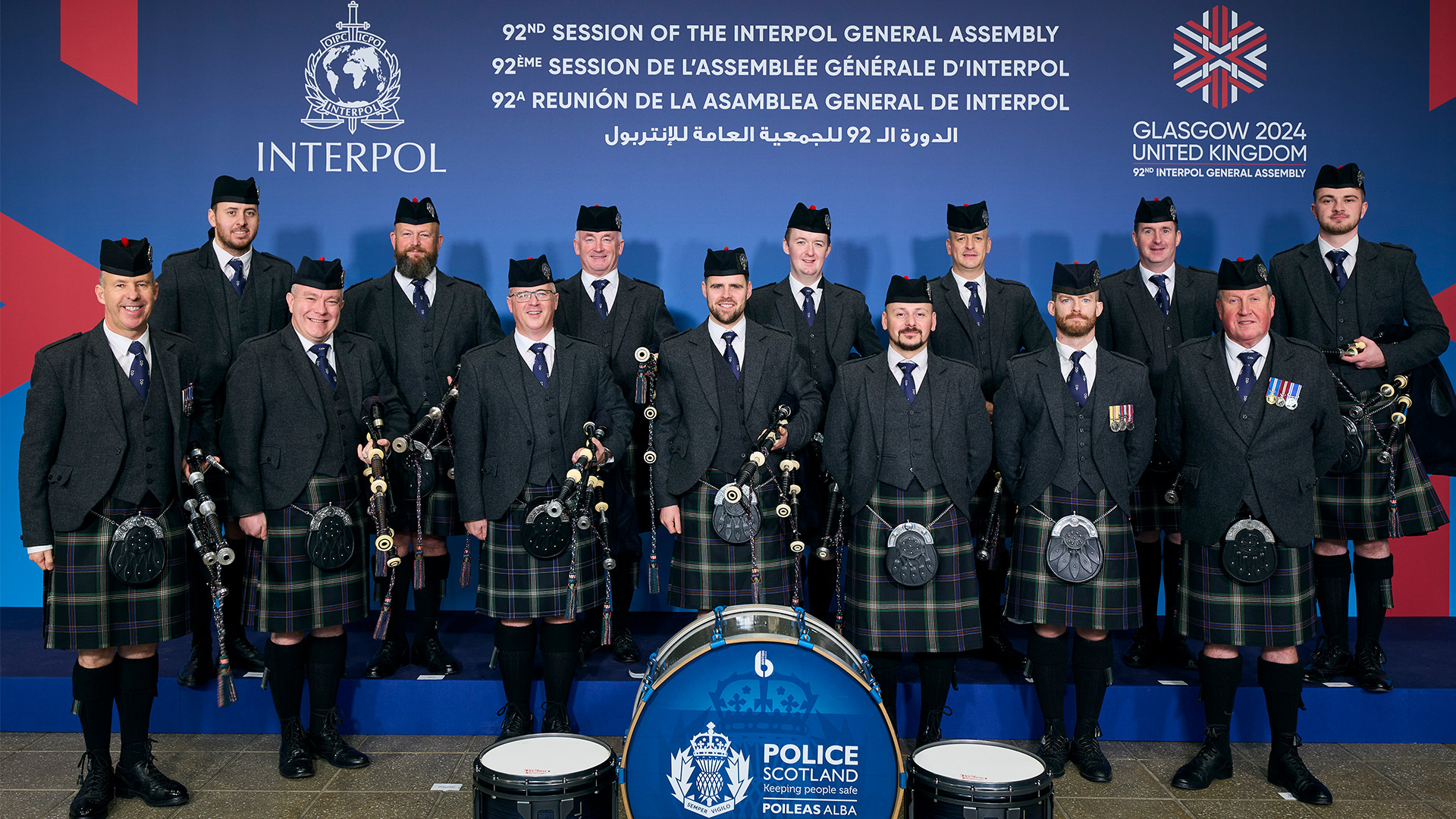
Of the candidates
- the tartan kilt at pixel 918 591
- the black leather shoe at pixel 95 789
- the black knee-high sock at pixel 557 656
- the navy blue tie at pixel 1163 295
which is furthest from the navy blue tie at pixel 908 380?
the black leather shoe at pixel 95 789

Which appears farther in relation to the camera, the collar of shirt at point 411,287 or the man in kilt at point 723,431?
the collar of shirt at point 411,287

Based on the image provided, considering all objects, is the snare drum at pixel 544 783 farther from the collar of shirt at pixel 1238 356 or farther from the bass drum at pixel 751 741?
the collar of shirt at pixel 1238 356

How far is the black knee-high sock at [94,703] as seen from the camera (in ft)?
11.4

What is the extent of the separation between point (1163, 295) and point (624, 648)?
2.81 metres

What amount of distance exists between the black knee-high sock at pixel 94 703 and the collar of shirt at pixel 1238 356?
407cm

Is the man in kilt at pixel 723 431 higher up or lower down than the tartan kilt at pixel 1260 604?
higher up

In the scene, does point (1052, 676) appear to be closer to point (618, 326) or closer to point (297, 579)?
point (618, 326)

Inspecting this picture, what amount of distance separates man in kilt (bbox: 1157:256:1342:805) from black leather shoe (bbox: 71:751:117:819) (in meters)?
3.73

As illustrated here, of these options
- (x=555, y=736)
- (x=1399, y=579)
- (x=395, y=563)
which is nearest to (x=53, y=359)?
(x=395, y=563)

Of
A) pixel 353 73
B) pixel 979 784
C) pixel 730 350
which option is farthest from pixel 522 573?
pixel 353 73

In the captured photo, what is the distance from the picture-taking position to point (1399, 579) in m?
5.50

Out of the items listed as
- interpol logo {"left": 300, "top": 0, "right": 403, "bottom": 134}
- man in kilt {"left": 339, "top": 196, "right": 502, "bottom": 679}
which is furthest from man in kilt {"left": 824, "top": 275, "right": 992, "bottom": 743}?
interpol logo {"left": 300, "top": 0, "right": 403, "bottom": 134}

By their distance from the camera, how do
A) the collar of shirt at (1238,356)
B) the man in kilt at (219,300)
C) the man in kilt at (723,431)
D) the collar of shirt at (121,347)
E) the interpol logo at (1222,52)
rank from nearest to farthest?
the collar of shirt at (121,347) → the collar of shirt at (1238,356) → the man in kilt at (723,431) → the man in kilt at (219,300) → the interpol logo at (1222,52)

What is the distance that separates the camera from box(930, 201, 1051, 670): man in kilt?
4.37 metres
